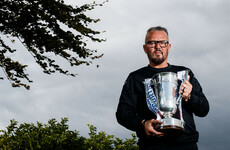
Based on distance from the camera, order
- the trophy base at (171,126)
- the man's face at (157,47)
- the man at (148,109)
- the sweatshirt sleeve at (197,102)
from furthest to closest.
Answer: the man's face at (157,47) < the sweatshirt sleeve at (197,102) < the man at (148,109) < the trophy base at (171,126)

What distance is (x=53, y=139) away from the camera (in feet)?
15.3

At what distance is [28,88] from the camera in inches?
253

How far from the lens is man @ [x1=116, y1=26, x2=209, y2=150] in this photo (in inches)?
87.9

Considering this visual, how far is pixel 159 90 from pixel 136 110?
0.30m

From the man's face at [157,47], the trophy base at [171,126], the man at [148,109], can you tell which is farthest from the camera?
the man's face at [157,47]

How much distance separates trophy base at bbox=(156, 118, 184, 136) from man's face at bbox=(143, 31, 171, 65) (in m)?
0.61

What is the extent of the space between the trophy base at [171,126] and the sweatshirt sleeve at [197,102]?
262 millimetres

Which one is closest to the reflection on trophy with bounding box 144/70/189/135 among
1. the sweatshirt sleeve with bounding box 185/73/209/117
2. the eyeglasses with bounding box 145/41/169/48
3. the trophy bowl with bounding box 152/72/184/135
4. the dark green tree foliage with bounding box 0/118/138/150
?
the trophy bowl with bounding box 152/72/184/135

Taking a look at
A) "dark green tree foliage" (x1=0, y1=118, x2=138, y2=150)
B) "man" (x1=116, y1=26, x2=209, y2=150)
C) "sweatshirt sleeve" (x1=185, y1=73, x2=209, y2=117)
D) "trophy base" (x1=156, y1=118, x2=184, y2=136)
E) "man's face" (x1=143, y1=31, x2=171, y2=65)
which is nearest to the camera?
"trophy base" (x1=156, y1=118, x2=184, y2=136)

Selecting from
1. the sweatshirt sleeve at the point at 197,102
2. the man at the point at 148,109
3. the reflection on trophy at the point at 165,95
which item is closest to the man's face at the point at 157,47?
the man at the point at 148,109

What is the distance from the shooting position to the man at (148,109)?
2.23 metres

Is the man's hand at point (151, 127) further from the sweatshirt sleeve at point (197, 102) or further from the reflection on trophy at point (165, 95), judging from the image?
the sweatshirt sleeve at point (197, 102)

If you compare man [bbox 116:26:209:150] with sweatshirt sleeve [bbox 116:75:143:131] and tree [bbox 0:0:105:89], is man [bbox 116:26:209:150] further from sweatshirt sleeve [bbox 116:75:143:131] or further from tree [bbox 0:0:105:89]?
tree [bbox 0:0:105:89]

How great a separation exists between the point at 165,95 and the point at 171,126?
32 centimetres
